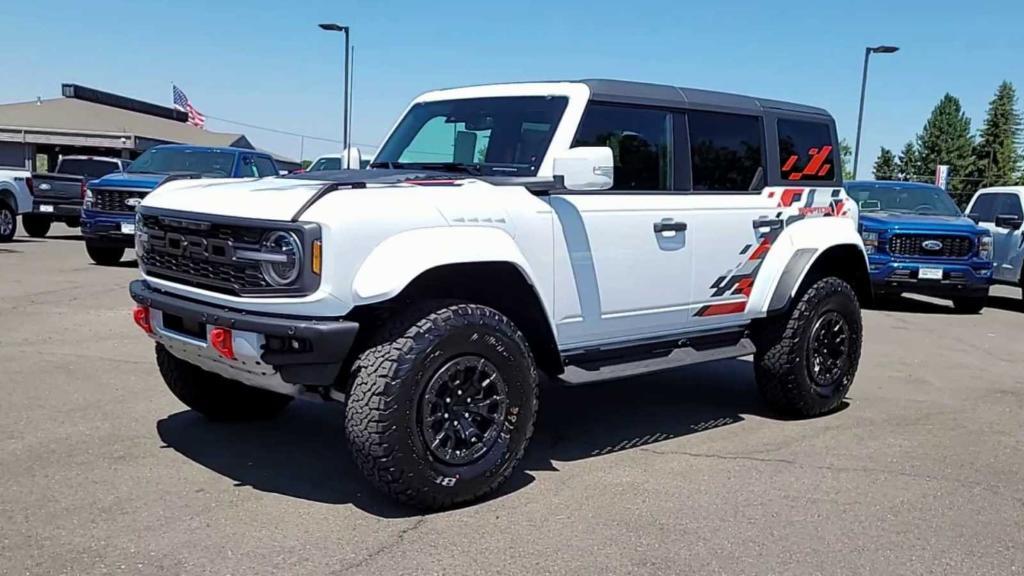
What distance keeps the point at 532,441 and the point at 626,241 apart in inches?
51.8

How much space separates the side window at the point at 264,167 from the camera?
14281 mm

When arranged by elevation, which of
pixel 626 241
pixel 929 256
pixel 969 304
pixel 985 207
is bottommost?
pixel 969 304

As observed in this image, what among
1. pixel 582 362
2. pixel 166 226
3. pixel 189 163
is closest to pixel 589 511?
pixel 582 362

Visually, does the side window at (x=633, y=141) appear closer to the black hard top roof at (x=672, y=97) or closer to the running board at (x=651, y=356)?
the black hard top roof at (x=672, y=97)

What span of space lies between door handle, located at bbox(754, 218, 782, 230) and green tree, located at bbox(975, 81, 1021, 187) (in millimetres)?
85619

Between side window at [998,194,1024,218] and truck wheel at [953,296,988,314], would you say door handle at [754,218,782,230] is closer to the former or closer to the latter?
truck wheel at [953,296,988,314]

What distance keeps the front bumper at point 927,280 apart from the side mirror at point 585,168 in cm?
868

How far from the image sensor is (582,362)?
5.01 meters

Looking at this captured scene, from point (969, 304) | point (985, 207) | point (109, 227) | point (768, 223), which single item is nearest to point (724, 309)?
point (768, 223)

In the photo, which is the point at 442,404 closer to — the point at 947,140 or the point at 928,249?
the point at 928,249

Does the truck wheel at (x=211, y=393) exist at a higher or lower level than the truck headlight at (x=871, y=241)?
lower

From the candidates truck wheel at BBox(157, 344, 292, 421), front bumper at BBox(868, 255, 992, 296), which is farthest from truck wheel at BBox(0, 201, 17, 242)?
front bumper at BBox(868, 255, 992, 296)

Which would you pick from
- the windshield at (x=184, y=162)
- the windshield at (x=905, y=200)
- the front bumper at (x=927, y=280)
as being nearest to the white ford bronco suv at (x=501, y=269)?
the front bumper at (x=927, y=280)

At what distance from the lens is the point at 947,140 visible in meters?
92.6
